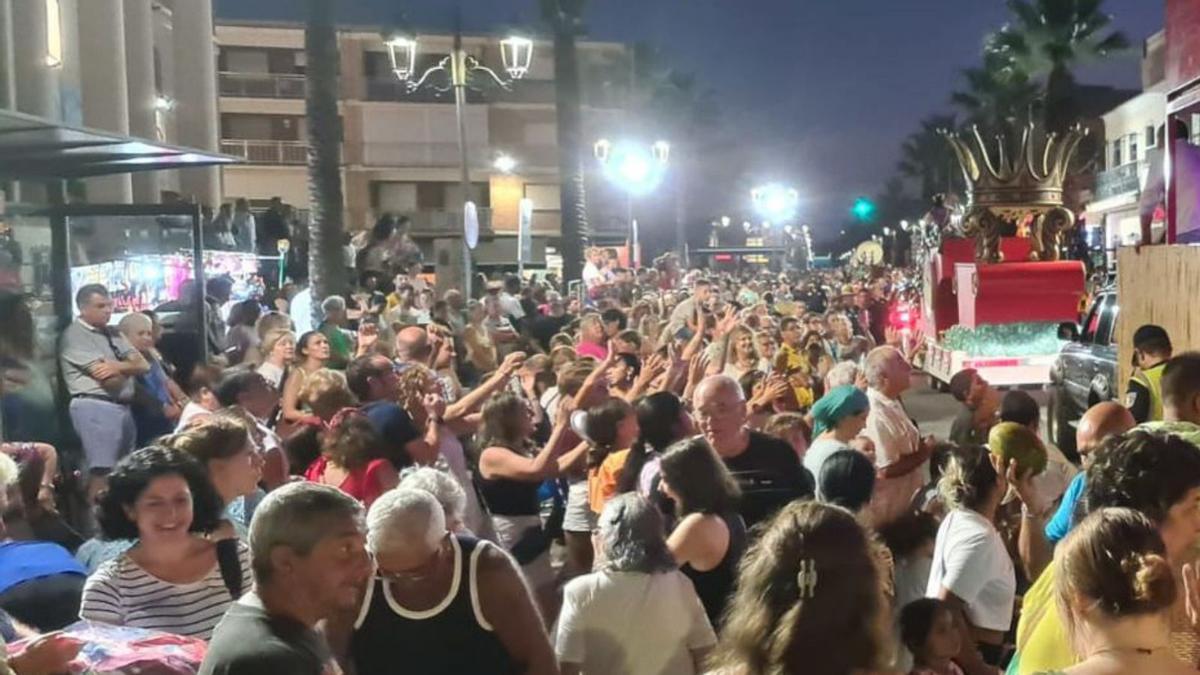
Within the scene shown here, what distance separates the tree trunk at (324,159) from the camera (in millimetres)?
15031

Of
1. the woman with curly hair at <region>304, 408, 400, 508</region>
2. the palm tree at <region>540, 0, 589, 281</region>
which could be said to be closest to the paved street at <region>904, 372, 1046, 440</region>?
the palm tree at <region>540, 0, 589, 281</region>

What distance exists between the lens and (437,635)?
376cm

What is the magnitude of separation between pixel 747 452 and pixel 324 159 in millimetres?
10908

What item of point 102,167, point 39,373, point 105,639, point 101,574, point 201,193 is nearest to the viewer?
point 105,639

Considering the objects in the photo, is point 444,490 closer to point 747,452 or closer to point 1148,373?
point 747,452

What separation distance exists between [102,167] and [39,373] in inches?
81.2

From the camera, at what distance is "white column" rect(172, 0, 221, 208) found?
92.4ft

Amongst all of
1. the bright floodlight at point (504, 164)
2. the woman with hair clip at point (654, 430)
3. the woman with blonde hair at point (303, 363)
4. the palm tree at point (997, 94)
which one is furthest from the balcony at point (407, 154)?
the woman with hair clip at point (654, 430)

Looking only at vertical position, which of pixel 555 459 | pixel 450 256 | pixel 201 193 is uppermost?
pixel 201 193

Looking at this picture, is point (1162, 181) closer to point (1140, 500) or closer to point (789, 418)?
point (789, 418)

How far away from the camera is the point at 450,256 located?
67.5 feet

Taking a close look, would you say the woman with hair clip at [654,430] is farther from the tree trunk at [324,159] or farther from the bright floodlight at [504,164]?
the bright floodlight at [504,164]

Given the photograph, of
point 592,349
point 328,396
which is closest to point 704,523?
point 328,396

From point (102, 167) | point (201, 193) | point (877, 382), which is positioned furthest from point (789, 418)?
point (201, 193)
